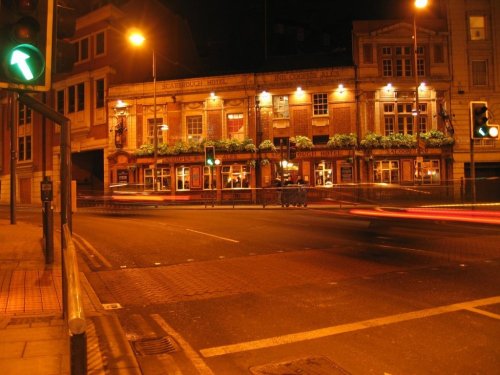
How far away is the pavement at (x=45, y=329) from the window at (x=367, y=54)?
27.7 m

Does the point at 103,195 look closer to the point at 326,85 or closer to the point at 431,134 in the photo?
the point at 326,85

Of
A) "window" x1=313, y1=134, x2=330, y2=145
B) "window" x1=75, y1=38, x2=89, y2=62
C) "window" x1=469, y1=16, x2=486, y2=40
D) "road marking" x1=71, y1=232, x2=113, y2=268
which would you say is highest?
"window" x1=75, y1=38, x2=89, y2=62

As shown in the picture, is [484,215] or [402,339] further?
[484,215]

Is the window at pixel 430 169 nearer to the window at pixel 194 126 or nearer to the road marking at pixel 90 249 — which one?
the window at pixel 194 126

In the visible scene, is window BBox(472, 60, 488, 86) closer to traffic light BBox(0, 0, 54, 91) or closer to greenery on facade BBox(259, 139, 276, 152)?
greenery on facade BBox(259, 139, 276, 152)

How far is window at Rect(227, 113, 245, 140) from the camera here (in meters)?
35.1

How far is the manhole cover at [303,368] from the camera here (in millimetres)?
4570

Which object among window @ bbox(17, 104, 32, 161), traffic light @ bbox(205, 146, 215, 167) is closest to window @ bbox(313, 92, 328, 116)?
traffic light @ bbox(205, 146, 215, 167)

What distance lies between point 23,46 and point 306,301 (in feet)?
15.7

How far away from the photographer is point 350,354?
4.97 metres

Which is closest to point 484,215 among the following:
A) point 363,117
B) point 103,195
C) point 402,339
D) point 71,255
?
point 402,339

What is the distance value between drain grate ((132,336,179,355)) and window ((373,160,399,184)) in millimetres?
28494

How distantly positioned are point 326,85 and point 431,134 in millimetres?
7450

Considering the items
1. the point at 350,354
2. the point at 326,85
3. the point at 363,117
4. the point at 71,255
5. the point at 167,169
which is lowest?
the point at 350,354
